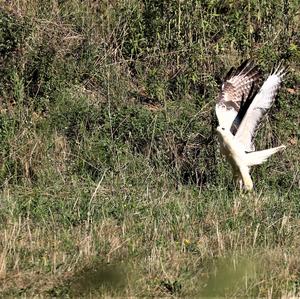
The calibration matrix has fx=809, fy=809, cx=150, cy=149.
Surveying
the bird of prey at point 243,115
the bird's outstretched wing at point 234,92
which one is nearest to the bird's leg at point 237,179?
the bird of prey at point 243,115

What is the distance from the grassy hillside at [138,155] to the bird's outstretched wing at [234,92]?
412mm

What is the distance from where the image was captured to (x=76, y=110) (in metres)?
10.1

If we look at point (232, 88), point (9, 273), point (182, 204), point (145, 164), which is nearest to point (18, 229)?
point (9, 273)

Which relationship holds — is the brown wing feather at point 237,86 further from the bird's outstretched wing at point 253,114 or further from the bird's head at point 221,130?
the bird's head at point 221,130

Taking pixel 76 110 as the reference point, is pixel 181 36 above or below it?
above

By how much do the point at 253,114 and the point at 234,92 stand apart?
0.45m

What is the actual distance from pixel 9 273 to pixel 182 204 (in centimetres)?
230

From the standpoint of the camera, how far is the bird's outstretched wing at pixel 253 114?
9.68 m

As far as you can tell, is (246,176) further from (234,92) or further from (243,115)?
(234,92)

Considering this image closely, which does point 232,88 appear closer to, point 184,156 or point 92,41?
point 184,156

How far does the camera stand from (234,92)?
9992mm

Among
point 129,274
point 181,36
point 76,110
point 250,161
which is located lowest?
point 129,274

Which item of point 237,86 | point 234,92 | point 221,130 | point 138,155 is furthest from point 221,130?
point 138,155

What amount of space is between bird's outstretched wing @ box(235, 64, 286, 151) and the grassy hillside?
1.25 feet
